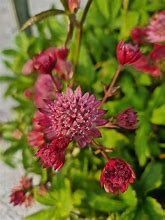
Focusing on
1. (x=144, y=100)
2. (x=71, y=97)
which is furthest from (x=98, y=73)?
(x=71, y=97)

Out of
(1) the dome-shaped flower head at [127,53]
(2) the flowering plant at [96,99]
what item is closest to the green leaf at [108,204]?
(2) the flowering plant at [96,99]

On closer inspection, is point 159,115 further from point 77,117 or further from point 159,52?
point 77,117

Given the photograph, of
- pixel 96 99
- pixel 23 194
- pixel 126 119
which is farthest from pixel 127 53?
pixel 23 194

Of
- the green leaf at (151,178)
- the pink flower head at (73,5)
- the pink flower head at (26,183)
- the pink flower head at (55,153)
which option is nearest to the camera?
the pink flower head at (55,153)

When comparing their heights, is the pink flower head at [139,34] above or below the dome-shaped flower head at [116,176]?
above

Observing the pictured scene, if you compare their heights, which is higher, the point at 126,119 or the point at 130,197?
the point at 126,119

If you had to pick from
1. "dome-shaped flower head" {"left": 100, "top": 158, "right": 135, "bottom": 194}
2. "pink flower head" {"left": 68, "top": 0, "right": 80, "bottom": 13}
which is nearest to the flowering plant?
"pink flower head" {"left": 68, "top": 0, "right": 80, "bottom": 13}

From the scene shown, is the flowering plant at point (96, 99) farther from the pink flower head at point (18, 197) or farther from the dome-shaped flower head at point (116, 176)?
the dome-shaped flower head at point (116, 176)
